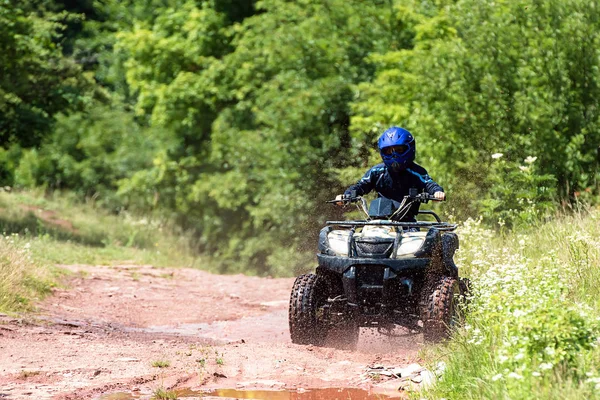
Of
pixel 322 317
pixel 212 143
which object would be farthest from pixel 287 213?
pixel 322 317

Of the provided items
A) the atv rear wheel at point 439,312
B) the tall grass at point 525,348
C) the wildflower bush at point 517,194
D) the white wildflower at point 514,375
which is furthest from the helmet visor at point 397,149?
the white wildflower at point 514,375

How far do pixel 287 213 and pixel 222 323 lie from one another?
13.0 metres

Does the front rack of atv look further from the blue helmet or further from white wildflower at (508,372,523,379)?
white wildflower at (508,372,523,379)

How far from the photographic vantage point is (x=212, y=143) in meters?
29.4

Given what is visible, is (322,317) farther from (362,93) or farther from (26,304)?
(362,93)

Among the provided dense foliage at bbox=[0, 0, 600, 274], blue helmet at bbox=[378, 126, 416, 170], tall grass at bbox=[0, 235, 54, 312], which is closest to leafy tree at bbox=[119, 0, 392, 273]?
dense foliage at bbox=[0, 0, 600, 274]

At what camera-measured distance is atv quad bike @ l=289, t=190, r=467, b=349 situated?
8.91m

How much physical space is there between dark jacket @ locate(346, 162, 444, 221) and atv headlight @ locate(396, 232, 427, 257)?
0.91 m

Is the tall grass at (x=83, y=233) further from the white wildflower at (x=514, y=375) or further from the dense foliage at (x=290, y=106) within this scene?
the white wildflower at (x=514, y=375)

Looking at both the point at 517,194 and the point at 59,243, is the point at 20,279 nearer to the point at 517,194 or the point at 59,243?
the point at 517,194

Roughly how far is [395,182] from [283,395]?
3.49 metres

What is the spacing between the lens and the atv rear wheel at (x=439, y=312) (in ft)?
28.4

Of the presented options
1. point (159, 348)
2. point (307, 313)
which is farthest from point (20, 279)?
point (307, 313)

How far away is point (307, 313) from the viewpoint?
9.38 metres
